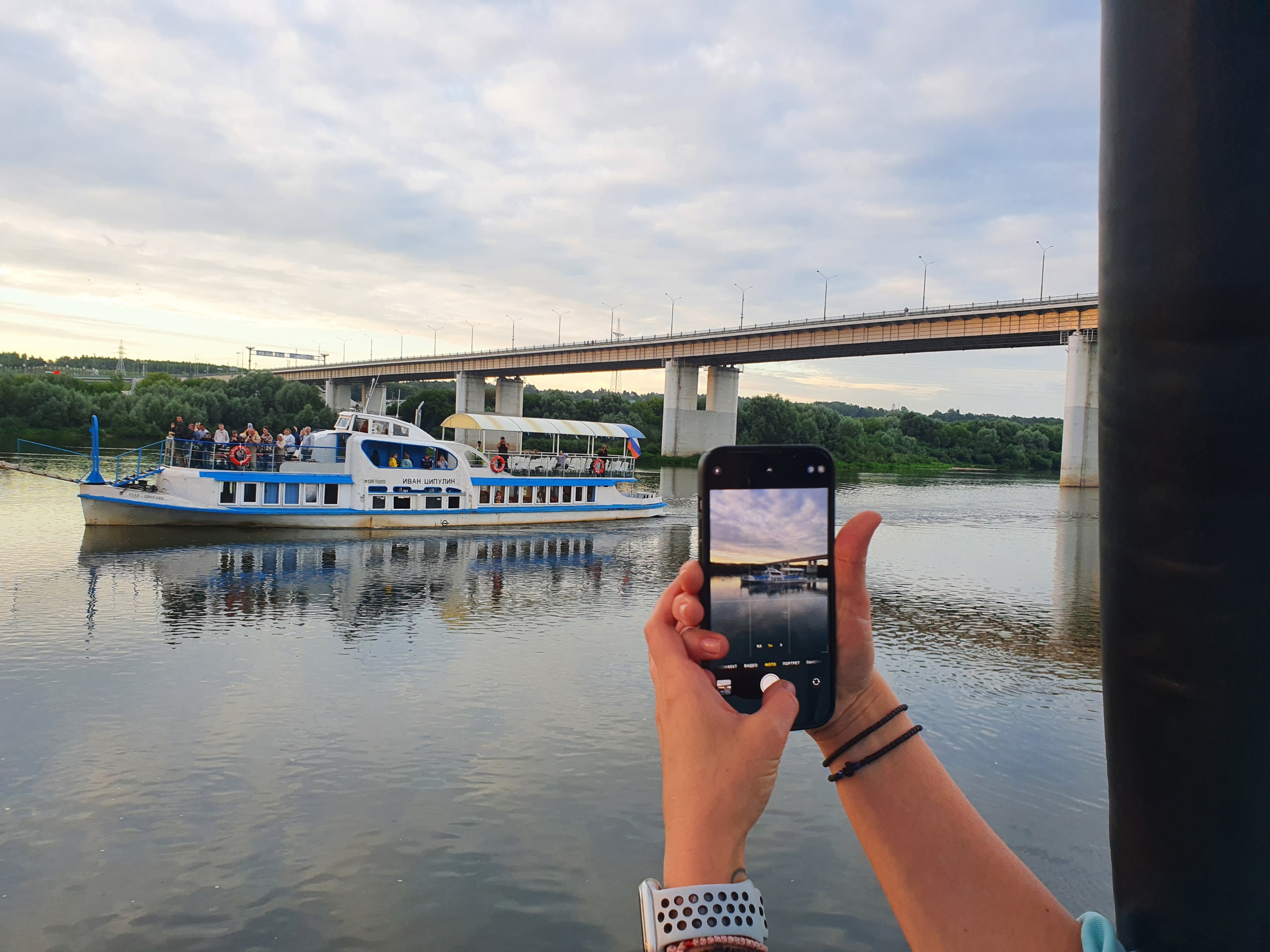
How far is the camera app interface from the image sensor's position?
2416 mm

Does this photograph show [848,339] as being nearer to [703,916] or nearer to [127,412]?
[127,412]

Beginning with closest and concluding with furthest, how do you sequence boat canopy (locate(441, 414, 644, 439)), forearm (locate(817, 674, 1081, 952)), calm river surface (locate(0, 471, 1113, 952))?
forearm (locate(817, 674, 1081, 952)), calm river surface (locate(0, 471, 1113, 952)), boat canopy (locate(441, 414, 644, 439))

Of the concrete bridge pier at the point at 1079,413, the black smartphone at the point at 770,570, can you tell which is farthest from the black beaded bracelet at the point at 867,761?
the concrete bridge pier at the point at 1079,413

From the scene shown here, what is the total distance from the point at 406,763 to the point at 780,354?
7387 centimetres

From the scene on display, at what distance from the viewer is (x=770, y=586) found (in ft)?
8.67

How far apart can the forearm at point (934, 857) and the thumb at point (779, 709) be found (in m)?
0.31

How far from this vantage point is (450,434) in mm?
108875

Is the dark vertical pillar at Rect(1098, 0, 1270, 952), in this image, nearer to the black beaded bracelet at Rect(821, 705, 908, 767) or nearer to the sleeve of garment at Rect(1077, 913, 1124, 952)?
the sleeve of garment at Rect(1077, 913, 1124, 952)

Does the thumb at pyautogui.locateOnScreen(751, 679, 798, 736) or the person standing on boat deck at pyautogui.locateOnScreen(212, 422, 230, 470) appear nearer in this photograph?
the thumb at pyautogui.locateOnScreen(751, 679, 798, 736)

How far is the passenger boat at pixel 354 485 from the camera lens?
1150 inches

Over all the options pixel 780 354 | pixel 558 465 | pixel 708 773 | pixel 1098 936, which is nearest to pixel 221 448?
pixel 558 465

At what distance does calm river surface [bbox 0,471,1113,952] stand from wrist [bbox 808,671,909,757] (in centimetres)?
593

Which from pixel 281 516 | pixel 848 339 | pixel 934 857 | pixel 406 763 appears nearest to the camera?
pixel 934 857

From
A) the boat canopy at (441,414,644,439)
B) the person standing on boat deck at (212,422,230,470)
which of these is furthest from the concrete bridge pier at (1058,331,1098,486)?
the person standing on boat deck at (212,422,230,470)
